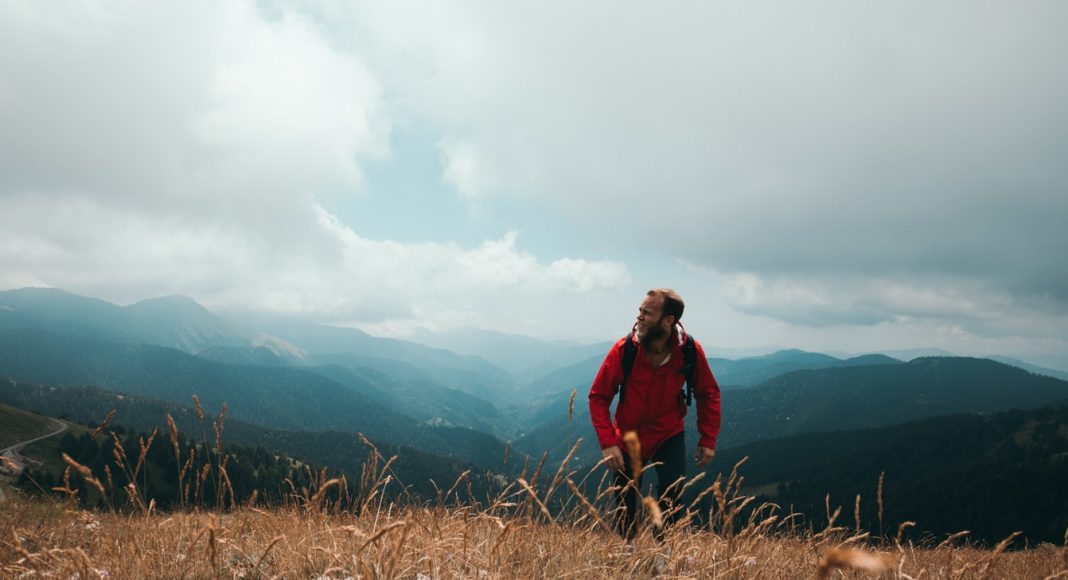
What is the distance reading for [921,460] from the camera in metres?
172

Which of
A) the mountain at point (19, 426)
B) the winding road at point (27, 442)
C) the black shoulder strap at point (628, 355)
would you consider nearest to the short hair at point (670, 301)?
the black shoulder strap at point (628, 355)

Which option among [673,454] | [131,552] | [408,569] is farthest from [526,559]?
[673,454]

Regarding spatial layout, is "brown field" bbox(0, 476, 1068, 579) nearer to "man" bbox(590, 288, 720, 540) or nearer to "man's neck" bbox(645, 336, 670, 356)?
"man" bbox(590, 288, 720, 540)

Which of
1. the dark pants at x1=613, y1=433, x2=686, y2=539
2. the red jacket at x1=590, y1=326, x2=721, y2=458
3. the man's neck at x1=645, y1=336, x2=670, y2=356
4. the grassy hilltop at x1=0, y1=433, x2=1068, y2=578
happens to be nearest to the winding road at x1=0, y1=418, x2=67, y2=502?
the grassy hilltop at x1=0, y1=433, x2=1068, y2=578

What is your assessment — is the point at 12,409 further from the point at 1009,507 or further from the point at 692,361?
the point at 1009,507

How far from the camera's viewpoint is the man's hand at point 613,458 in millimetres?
4832

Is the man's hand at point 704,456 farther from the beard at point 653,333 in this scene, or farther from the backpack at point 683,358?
the beard at point 653,333

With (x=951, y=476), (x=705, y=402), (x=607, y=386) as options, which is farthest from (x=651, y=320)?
(x=951, y=476)

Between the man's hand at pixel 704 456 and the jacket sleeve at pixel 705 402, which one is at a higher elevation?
the jacket sleeve at pixel 705 402

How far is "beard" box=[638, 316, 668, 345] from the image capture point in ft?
18.7

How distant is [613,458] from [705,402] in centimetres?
166

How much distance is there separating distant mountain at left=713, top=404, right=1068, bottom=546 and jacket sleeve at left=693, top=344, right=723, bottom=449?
361ft

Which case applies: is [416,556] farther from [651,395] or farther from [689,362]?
[689,362]

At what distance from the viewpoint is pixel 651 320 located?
5.62 meters
